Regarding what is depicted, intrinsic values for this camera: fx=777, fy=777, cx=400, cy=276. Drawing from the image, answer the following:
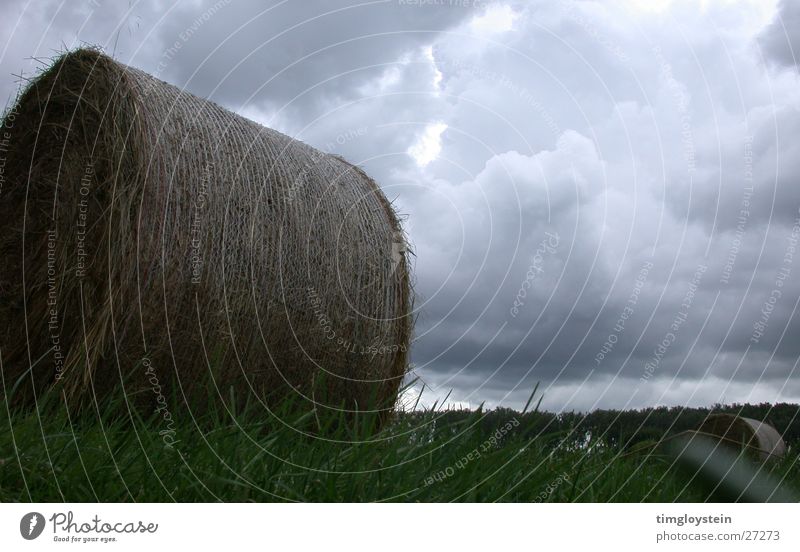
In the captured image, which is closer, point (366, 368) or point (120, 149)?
point (120, 149)

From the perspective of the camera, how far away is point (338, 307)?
559 cm

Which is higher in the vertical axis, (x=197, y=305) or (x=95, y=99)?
(x=95, y=99)

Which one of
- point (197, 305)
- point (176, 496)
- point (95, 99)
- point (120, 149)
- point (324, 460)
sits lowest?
point (176, 496)

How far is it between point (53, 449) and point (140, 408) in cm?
148

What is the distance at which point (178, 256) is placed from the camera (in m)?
4.62

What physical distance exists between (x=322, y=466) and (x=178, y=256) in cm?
209

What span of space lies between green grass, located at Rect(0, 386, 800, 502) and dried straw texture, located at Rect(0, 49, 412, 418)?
31.2 inches

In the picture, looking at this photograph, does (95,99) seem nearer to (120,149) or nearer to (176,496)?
(120,149)
